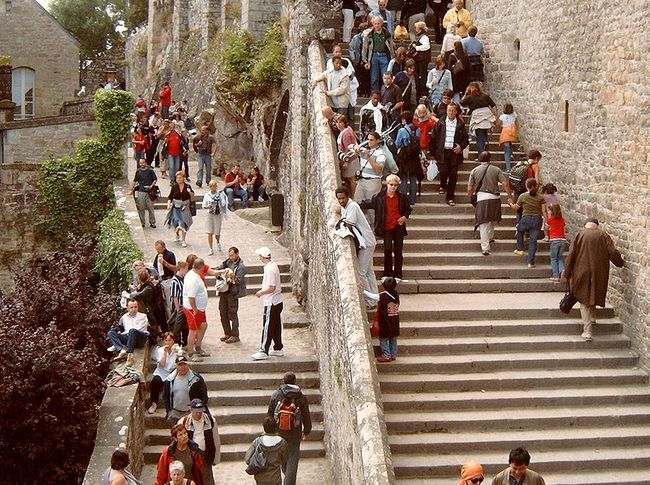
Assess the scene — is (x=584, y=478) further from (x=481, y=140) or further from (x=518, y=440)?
(x=481, y=140)

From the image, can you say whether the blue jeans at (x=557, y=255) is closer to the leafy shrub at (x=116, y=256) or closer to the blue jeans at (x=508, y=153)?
the blue jeans at (x=508, y=153)

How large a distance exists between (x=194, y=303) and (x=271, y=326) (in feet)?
3.77

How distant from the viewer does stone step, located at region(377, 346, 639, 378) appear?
47.6 feet

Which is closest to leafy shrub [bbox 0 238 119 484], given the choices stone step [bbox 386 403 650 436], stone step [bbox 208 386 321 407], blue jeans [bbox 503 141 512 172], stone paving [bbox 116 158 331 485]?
stone paving [bbox 116 158 331 485]

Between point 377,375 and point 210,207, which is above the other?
point 210,207

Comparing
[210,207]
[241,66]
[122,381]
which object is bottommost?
[122,381]

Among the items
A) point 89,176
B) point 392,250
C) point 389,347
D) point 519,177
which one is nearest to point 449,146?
point 519,177

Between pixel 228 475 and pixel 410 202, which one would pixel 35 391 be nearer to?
pixel 228 475

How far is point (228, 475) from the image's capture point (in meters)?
14.9

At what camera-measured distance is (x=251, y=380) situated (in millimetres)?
16375

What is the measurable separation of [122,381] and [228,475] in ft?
6.28

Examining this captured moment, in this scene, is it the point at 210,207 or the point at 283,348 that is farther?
the point at 210,207

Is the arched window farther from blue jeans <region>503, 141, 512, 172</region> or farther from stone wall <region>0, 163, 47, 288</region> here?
blue jeans <region>503, 141, 512, 172</region>

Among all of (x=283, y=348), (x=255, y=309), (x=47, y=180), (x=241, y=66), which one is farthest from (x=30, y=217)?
(x=283, y=348)
